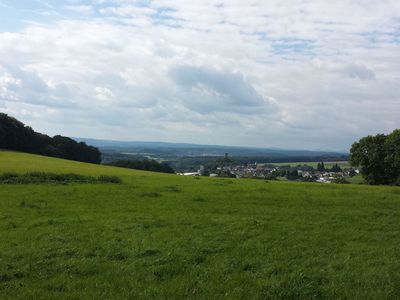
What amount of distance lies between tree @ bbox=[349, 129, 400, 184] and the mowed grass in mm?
49291

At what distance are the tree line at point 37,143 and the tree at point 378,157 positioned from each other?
6089 cm

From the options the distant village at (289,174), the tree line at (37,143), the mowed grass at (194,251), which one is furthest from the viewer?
the distant village at (289,174)

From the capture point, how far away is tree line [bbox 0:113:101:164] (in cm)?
8731

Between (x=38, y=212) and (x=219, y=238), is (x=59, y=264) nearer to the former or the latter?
(x=219, y=238)

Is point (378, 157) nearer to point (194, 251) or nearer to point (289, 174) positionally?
point (289, 174)

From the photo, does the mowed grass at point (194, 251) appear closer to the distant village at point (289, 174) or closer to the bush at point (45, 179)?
the bush at point (45, 179)

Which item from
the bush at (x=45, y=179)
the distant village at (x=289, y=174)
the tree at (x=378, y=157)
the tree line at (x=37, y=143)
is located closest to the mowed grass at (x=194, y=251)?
the bush at (x=45, y=179)

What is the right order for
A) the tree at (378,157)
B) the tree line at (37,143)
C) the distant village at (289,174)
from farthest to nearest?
the distant village at (289,174), the tree line at (37,143), the tree at (378,157)

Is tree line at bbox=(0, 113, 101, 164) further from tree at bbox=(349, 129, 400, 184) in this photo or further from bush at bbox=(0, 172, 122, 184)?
tree at bbox=(349, 129, 400, 184)

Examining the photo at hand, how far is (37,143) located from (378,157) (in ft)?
216

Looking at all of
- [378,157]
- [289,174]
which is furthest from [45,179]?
[289,174]

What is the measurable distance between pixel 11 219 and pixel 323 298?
1305 cm

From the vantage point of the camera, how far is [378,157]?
70312mm

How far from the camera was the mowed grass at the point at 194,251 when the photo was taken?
9.19m
